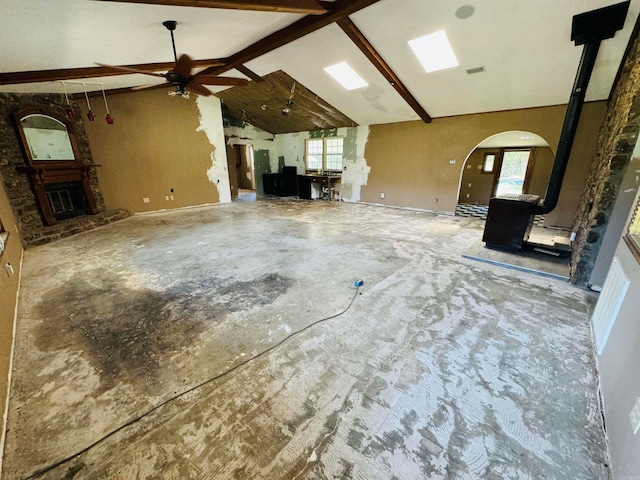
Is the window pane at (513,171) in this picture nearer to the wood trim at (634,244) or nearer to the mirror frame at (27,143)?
the wood trim at (634,244)

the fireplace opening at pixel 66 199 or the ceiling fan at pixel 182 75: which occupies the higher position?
the ceiling fan at pixel 182 75

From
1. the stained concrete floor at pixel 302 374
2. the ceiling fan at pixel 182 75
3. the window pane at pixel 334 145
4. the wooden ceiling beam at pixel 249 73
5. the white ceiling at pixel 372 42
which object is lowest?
the stained concrete floor at pixel 302 374

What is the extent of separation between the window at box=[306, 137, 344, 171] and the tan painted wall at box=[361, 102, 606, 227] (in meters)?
1.25

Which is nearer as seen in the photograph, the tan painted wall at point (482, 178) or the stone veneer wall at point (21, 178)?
the stone veneer wall at point (21, 178)

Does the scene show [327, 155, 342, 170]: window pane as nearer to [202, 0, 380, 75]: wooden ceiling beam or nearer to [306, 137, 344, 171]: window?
[306, 137, 344, 171]: window

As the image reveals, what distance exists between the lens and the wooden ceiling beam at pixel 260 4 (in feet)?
7.42

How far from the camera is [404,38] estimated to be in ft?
12.5

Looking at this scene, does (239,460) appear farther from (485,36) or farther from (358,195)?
(358,195)

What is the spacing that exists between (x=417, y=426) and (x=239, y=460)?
36.0 inches

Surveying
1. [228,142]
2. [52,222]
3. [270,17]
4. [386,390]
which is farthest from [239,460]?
[228,142]

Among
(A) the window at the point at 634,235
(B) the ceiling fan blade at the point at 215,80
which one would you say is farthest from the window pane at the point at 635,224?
(B) the ceiling fan blade at the point at 215,80

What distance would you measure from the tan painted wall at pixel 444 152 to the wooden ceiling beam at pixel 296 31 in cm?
Answer: 409

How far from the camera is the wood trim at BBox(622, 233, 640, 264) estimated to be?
1.53 metres

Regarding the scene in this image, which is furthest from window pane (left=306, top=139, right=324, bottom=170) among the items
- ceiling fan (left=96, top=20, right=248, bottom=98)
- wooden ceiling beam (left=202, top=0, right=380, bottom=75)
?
ceiling fan (left=96, top=20, right=248, bottom=98)
